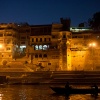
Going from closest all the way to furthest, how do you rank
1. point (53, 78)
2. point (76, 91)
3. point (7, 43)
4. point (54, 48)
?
point (76, 91), point (53, 78), point (54, 48), point (7, 43)

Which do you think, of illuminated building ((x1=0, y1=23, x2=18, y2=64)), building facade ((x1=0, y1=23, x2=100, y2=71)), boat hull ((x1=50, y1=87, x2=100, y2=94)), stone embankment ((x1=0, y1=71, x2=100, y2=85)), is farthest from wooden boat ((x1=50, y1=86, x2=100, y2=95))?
illuminated building ((x1=0, y1=23, x2=18, y2=64))

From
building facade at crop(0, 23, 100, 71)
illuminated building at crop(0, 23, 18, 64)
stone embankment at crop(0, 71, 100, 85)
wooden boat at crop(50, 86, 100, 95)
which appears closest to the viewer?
wooden boat at crop(50, 86, 100, 95)

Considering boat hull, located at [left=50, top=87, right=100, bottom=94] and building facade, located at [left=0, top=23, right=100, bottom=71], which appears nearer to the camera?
boat hull, located at [left=50, top=87, right=100, bottom=94]

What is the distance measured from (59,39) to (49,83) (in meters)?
23.8

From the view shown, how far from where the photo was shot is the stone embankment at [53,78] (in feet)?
215

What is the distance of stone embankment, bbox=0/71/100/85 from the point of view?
6544 cm

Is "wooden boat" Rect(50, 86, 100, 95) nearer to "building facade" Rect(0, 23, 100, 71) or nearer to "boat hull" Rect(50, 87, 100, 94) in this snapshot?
"boat hull" Rect(50, 87, 100, 94)

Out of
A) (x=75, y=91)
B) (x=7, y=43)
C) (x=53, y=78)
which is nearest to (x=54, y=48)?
(x=7, y=43)

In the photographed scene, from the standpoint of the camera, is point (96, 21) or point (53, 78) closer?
point (53, 78)

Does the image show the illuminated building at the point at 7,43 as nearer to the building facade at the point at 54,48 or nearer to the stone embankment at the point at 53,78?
the building facade at the point at 54,48

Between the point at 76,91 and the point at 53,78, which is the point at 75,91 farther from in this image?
the point at 53,78

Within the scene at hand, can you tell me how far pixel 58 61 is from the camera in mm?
84688

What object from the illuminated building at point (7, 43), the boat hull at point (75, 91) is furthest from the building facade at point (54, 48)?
the boat hull at point (75, 91)

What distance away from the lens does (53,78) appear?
67.8 meters
